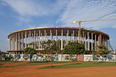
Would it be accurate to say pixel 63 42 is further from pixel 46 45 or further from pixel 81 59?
pixel 46 45

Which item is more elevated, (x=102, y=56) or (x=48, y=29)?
(x=48, y=29)

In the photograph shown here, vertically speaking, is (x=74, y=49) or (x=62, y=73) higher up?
(x=74, y=49)

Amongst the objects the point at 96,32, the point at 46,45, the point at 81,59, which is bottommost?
the point at 81,59

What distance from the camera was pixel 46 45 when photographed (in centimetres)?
3438

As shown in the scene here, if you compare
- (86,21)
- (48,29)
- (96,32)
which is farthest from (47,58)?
(86,21)

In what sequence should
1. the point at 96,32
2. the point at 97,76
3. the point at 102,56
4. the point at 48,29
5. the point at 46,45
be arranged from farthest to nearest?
the point at 96,32
the point at 48,29
the point at 102,56
the point at 46,45
the point at 97,76

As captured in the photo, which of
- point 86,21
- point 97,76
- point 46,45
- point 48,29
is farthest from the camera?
point 86,21

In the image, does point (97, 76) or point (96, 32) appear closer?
point (97, 76)

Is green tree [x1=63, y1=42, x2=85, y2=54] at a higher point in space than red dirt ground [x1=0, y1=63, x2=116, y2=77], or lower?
higher

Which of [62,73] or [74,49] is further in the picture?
[74,49]

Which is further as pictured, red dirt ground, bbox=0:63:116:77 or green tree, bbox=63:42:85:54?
green tree, bbox=63:42:85:54

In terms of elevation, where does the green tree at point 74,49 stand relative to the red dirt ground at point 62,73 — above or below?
above

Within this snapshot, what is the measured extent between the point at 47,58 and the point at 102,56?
19913mm

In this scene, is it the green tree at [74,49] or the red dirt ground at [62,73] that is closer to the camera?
the red dirt ground at [62,73]
